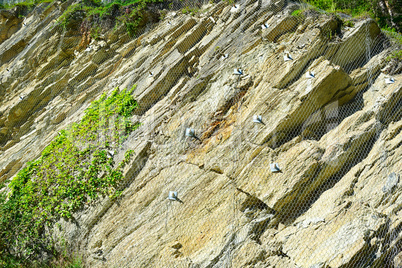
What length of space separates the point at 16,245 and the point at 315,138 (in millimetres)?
5108

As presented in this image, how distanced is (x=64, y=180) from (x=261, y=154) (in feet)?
11.5

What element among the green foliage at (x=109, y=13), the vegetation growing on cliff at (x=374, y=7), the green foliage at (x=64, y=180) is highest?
the green foliage at (x=109, y=13)

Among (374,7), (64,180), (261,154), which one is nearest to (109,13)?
(64,180)

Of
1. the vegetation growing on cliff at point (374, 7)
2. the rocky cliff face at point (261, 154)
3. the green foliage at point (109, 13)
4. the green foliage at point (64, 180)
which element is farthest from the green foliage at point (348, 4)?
the green foliage at point (64, 180)

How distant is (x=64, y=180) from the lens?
5598 millimetres

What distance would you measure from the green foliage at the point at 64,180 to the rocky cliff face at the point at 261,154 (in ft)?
0.78

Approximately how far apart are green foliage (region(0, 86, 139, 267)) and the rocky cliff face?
0.78 feet

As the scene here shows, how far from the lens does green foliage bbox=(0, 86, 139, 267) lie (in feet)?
17.1

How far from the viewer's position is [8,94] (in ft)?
29.7

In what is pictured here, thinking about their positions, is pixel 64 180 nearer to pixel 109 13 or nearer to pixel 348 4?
pixel 109 13

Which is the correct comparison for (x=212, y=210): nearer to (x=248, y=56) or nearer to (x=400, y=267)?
(x=400, y=267)

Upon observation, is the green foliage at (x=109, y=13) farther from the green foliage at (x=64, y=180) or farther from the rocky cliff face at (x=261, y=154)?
the green foliage at (x=64, y=180)

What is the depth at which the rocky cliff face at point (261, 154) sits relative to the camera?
4020mm

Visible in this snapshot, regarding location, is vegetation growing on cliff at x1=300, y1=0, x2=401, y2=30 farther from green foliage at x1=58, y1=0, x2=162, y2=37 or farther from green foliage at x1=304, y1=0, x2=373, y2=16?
green foliage at x1=58, y1=0, x2=162, y2=37
